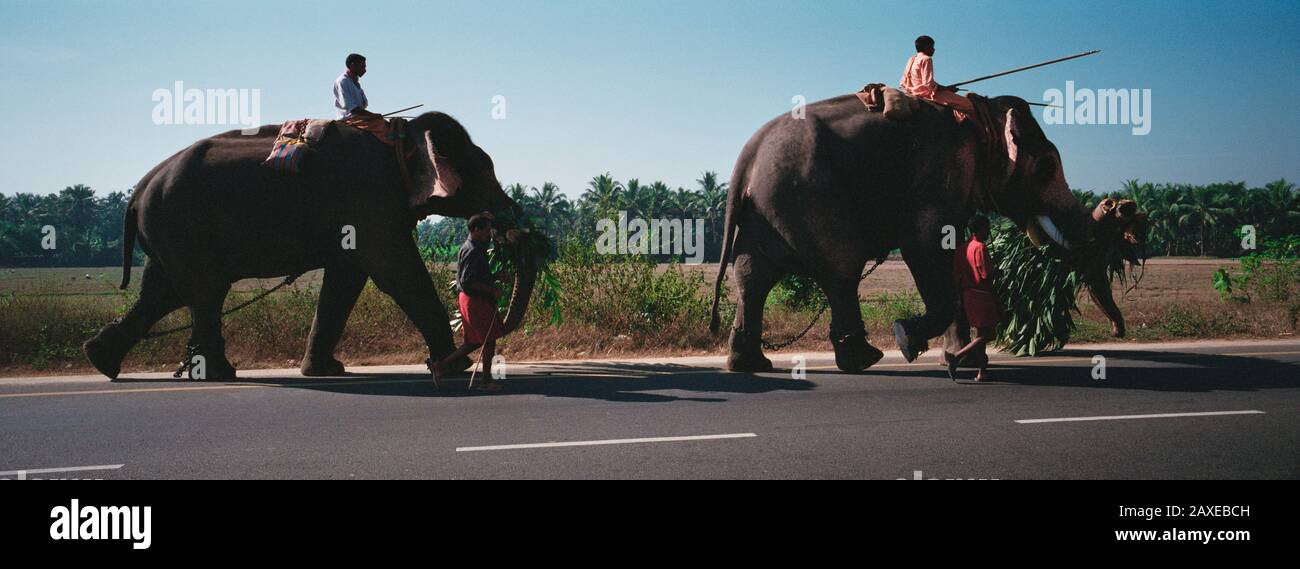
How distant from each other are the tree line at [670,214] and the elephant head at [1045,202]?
48.4 metres

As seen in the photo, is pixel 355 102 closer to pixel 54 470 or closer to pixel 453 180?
pixel 453 180

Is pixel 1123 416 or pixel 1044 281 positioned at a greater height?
pixel 1044 281

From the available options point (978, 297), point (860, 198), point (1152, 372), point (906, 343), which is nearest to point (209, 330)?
point (860, 198)

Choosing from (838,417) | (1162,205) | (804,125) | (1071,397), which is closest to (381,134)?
(804,125)

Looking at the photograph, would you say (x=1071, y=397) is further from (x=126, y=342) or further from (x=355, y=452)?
(x=126, y=342)

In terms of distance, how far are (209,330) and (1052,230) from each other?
29.1ft

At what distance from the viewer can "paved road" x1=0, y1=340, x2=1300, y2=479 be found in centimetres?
513

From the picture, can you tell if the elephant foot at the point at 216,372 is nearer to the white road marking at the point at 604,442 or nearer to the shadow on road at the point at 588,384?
the shadow on road at the point at 588,384

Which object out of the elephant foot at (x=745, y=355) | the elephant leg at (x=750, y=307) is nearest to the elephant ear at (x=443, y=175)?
the elephant leg at (x=750, y=307)

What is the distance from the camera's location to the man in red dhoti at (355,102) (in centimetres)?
→ 888

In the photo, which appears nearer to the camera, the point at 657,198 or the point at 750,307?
the point at 750,307

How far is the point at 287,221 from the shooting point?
848cm

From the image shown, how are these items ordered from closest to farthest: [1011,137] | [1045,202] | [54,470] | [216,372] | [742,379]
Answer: [54,470] → [742,379] → [216,372] → [1011,137] → [1045,202]

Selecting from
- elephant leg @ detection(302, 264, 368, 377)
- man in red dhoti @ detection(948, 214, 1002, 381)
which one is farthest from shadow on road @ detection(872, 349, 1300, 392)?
elephant leg @ detection(302, 264, 368, 377)
